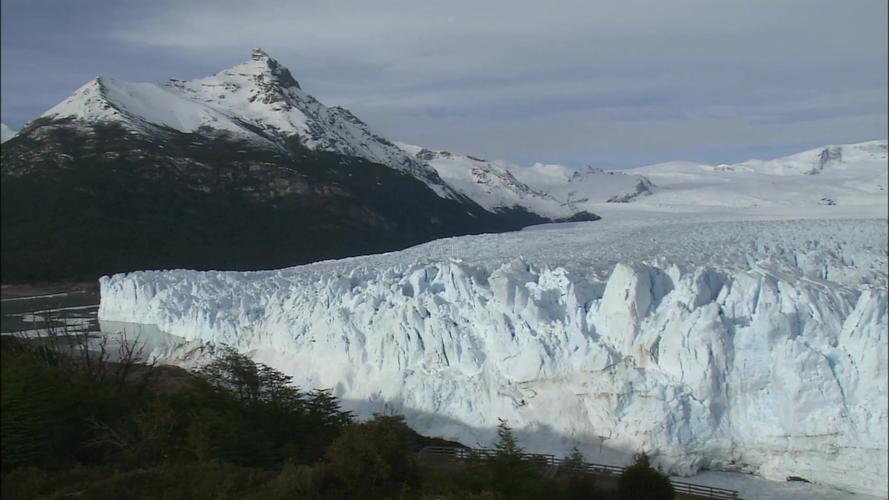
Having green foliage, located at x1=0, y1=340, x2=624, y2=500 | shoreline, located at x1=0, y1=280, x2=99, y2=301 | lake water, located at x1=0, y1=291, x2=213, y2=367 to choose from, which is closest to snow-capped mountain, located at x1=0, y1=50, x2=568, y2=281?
shoreline, located at x1=0, y1=280, x2=99, y2=301

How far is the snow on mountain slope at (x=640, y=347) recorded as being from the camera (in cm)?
1196

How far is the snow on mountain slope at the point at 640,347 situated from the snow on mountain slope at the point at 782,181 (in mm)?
16007

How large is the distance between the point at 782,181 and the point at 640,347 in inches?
4052

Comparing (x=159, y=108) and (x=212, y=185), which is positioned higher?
(x=159, y=108)

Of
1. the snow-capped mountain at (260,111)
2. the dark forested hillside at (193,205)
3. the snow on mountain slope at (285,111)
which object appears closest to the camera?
the dark forested hillside at (193,205)

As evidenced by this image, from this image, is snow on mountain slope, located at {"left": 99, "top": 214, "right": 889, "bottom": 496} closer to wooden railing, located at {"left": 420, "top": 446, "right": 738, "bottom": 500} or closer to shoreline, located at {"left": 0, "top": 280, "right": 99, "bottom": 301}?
wooden railing, located at {"left": 420, "top": 446, "right": 738, "bottom": 500}

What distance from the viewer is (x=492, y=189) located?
304 feet

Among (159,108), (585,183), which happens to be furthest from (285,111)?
(585,183)

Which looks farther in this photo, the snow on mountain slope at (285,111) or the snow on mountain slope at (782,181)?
the snow on mountain slope at (782,181)

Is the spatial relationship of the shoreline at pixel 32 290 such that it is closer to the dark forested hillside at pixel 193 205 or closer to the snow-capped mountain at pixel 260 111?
the dark forested hillside at pixel 193 205

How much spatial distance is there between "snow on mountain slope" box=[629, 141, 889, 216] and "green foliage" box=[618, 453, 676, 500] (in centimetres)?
2109

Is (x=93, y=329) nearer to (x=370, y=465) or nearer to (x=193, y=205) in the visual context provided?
(x=193, y=205)

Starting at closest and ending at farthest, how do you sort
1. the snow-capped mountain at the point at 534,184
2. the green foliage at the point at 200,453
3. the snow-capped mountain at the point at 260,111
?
the green foliage at the point at 200,453
the snow-capped mountain at the point at 260,111
the snow-capped mountain at the point at 534,184

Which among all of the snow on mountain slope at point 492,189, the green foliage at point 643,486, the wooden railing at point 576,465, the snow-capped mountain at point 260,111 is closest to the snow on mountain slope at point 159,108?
the snow-capped mountain at point 260,111
